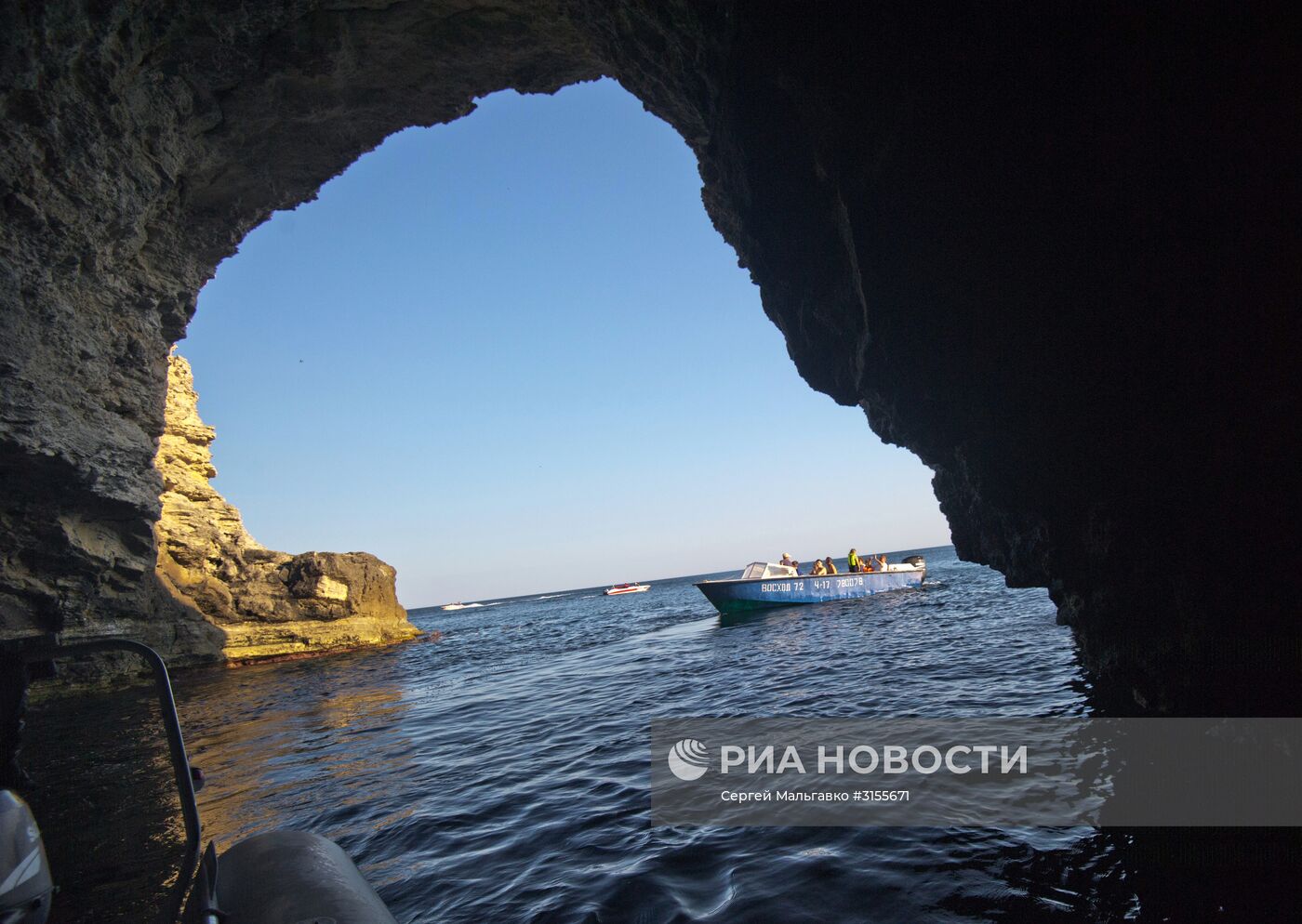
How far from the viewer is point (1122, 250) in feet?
16.4

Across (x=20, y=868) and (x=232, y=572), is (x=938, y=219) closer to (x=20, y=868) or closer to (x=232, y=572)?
(x=20, y=868)

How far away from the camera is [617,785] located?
6.20 m

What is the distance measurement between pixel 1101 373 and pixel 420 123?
671 inches

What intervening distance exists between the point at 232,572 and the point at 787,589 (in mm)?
26733

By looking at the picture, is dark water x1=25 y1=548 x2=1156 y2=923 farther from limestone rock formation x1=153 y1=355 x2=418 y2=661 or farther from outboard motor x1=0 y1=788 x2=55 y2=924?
limestone rock formation x1=153 y1=355 x2=418 y2=661

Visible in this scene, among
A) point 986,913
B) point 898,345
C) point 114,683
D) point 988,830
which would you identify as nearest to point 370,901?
point 986,913

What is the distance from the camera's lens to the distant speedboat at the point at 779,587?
24.2 metres

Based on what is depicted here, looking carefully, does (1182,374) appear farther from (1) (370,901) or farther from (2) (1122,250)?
(1) (370,901)

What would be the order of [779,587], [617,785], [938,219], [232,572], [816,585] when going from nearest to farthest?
1. [617,785]
2. [938,219]
3. [779,587]
4. [816,585]
5. [232,572]

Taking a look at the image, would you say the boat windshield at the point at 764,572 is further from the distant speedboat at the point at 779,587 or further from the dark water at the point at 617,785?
the dark water at the point at 617,785

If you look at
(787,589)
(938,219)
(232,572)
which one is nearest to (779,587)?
(787,589)

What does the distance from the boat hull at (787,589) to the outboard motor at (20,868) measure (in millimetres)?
21590

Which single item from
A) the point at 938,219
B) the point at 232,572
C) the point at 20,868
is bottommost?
the point at 20,868

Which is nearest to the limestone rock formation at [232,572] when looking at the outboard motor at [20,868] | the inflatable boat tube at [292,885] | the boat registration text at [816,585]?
the boat registration text at [816,585]
